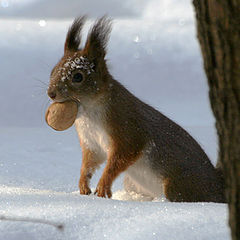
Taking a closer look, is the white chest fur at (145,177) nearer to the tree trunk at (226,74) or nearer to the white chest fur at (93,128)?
the white chest fur at (93,128)

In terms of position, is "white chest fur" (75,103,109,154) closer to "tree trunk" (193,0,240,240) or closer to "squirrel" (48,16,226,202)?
"squirrel" (48,16,226,202)

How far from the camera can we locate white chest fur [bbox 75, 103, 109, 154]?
395cm

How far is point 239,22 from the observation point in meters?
2.00

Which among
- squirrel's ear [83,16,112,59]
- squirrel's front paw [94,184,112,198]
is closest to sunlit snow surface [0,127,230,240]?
squirrel's front paw [94,184,112,198]

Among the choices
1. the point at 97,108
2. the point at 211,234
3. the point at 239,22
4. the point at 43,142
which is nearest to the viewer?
the point at 239,22

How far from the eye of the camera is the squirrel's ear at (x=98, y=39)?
13.1 feet

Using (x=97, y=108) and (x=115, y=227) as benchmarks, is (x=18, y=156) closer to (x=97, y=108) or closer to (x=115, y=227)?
(x=97, y=108)

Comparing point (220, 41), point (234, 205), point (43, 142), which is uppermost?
point (220, 41)

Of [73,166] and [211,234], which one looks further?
[73,166]

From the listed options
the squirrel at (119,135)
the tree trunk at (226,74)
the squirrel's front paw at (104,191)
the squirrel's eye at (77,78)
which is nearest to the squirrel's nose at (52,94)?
the squirrel at (119,135)

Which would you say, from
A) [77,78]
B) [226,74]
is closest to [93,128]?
[77,78]

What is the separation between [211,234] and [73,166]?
11.7 feet

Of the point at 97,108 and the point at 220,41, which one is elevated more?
the point at 220,41

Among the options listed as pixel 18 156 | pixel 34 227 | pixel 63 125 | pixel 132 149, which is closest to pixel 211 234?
pixel 34 227
